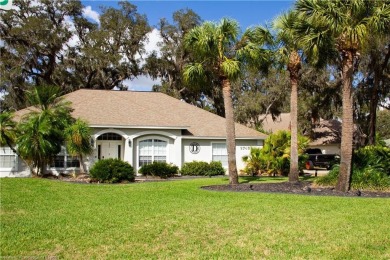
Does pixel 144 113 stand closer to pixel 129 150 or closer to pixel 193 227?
pixel 129 150

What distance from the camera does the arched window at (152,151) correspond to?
26.0m

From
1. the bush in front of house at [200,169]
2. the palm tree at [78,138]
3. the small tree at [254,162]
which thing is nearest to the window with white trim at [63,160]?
the palm tree at [78,138]

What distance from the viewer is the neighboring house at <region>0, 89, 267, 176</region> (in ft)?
81.3

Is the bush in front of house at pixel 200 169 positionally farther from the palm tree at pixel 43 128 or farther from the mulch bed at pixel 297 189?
the mulch bed at pixel 297 189

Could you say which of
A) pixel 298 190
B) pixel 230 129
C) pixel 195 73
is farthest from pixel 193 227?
pixel 195 73

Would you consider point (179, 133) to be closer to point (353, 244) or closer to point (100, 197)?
point (100, 197)

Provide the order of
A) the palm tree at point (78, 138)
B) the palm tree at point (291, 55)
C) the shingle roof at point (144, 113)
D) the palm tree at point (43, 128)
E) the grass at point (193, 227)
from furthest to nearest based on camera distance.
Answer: the shingle roof at point (144, 113) < the palm tree at point (78, 138) < the palm tree at point (43, 128) < the palm tree at point (291, 55) < the grass at point (193, 227)

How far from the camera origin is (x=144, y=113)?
27.5 metres

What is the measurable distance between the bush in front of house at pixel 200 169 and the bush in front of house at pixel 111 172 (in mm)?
5324

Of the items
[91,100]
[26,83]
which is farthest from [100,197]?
[26,83]

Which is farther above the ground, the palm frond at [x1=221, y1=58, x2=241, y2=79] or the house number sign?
the palm frond at [x1=221, y1=58, x2=241, y2=79]

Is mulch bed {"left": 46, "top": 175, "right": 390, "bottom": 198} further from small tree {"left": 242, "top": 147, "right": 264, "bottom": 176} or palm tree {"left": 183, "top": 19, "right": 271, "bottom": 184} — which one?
small tree {"left": 242, "top": 147, "right": 264, "bottom": 176}

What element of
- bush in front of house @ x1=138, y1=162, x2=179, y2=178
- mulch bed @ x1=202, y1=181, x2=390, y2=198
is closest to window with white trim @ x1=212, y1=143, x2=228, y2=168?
bush in front of house @ x1=138, y1=162, x2=179, y2=178

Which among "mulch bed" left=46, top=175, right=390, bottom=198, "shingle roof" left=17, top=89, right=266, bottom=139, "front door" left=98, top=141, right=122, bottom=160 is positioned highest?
"shingle roof" left=17, top=89, right=266, bottom=139
